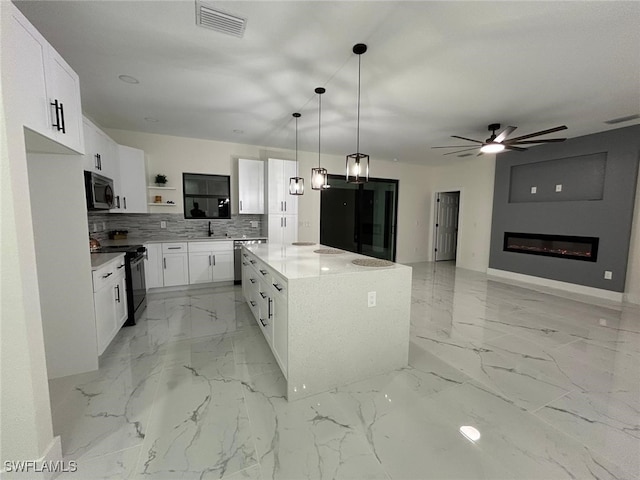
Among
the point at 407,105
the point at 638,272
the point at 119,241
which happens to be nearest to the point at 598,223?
the point at 638,272

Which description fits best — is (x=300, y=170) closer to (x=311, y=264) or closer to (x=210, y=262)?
(x=210, y=262)

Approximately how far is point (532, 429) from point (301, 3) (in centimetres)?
316

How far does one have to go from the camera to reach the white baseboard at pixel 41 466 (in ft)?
3.94

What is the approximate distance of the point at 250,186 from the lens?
5.18m

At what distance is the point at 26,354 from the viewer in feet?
3.98

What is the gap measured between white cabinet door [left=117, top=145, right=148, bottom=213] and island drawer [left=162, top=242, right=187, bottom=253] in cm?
71

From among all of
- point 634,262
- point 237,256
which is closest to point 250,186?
point 237,256

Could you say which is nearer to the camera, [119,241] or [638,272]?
[638,272]

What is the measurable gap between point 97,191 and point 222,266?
216 cm

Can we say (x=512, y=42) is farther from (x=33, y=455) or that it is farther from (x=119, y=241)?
(x=119, y=241)

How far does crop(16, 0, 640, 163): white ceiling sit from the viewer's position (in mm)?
1872

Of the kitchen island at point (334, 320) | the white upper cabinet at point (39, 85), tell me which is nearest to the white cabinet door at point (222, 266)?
the kitchen island at point (334, 320)

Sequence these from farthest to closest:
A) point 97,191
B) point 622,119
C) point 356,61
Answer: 1. point 622,119
2. point 97,191
3. point 356,61

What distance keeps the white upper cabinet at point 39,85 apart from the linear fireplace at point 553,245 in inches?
277
